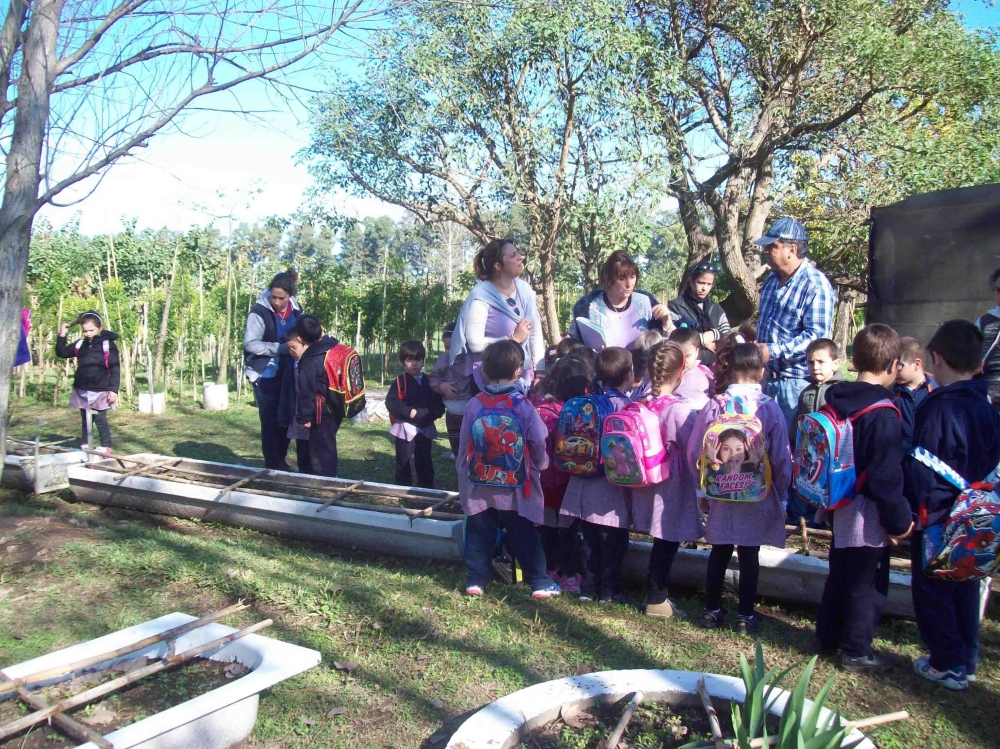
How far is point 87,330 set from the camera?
8.48 metres

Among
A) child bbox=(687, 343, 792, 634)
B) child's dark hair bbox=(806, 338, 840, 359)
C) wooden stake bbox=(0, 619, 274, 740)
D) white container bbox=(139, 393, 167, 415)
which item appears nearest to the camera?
wooden stake bbox=(0, 619, 274, 740)

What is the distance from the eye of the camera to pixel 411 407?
651cm

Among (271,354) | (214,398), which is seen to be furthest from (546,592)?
(214,398)

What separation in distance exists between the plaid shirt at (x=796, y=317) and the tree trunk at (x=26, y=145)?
423cm

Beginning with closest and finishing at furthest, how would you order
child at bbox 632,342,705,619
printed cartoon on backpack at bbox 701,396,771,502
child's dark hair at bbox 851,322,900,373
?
1. child's dark hair at bbox 851,322,900,373
2. printed cartoon on backpack at bbox 701,396,771,502
3. child at bbox 632,342,705,619

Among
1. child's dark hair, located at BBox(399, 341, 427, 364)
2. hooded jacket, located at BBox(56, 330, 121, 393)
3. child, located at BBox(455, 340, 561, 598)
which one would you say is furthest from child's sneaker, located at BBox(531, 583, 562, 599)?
hooded jacket, located at BBox(56, 330, 121, 393)

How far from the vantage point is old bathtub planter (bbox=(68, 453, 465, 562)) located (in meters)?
5.09

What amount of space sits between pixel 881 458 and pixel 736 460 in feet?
2.09

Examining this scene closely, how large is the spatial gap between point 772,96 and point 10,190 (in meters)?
12.9

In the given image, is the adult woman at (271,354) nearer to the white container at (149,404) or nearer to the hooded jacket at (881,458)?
the hooded jacket at (881,458)

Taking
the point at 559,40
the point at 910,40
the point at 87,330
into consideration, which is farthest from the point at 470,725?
the point at 910,40

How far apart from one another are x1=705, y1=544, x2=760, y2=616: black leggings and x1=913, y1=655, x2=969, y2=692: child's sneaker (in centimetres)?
79

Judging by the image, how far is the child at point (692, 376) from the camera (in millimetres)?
4523

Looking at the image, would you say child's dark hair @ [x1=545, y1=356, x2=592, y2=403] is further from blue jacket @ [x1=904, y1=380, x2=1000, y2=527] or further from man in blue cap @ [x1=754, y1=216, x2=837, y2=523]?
blue jacket @ [x1=904, y1=380, x2=1000, y2=527]
